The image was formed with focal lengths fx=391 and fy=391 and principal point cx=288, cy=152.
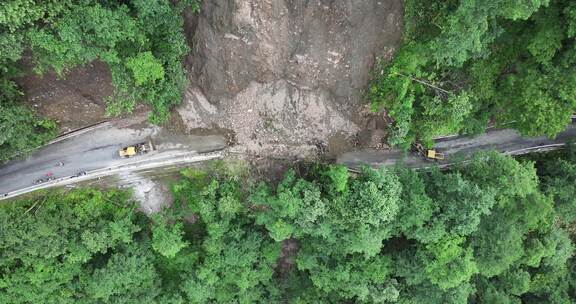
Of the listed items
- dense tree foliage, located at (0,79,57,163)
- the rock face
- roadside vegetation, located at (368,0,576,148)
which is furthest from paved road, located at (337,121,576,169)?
dense tree foliage, located at (0,79,57,163)

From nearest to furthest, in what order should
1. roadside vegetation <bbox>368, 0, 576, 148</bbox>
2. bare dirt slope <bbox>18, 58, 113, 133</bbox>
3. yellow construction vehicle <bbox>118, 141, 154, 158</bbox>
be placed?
1. roadside vegetation <bbox>368, 0, 576, 148</bbox>
2. bare dirt slope <bbox>18, 58, 113, 133</bbox>
3. yellow construction vehicle <bbox>118, 141, 154, 158</bbox>

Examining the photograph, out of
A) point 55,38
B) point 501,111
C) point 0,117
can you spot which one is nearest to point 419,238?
point 501,111

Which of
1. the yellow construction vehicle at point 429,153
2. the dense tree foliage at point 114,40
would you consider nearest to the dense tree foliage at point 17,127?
the dense tree foliage at point 114,40

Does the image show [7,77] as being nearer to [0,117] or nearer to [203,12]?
[0,117]

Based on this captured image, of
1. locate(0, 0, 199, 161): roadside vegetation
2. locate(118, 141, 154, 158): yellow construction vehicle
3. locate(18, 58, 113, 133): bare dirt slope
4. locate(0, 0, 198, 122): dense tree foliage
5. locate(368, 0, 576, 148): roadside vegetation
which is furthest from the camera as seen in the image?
locate(118, 141, 154, 158): yellow construction vehicle

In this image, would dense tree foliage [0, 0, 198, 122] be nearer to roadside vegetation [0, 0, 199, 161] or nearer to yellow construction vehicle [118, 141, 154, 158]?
roadside vegetation [0, 0, 199, 161]

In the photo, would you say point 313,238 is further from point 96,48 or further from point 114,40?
point 96,48

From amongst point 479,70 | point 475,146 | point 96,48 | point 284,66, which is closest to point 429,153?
point 475,146

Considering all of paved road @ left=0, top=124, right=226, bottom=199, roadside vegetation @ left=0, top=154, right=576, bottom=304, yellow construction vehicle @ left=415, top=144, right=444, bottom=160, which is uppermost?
paved road @ left=0, top=124, right=226, bottom=199

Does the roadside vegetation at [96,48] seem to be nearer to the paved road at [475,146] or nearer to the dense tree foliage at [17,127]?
the dense tree foliage at [17,127]
